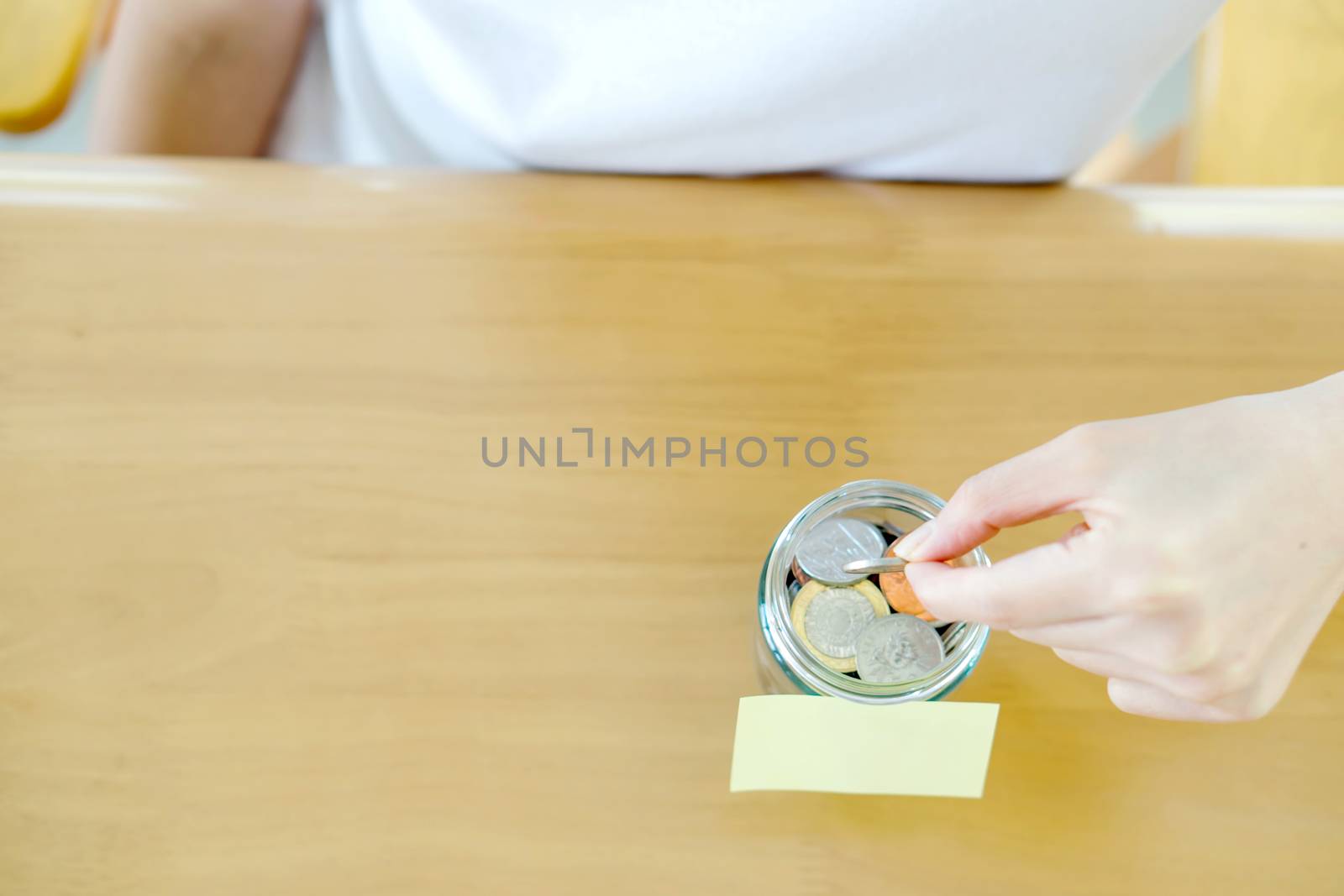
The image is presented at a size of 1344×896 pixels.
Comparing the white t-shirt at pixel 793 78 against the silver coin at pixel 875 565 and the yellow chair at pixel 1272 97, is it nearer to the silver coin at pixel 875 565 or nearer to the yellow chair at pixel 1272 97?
the silver coin at pixel 875 565

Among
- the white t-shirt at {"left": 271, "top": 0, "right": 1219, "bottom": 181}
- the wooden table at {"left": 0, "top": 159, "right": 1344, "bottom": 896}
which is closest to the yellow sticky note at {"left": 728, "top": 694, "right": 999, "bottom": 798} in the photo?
the wooden table at {"left": 0, "top": 159, "right": 1344, "bottom": 896}

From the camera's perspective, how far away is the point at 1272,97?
72 centimetres

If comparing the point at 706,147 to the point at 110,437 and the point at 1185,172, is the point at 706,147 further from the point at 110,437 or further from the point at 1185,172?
the point at 1185,172

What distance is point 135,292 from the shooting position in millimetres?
411

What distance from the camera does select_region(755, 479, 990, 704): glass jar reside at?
351 mm

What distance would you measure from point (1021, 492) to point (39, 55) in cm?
58

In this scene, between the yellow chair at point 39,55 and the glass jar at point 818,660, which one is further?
the yellow chair at point 39,55

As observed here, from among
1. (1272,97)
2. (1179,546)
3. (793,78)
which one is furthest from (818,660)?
(1272,97)

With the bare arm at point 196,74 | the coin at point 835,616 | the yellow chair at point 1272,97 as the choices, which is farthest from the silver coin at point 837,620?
the yellow chair at point 1272,97

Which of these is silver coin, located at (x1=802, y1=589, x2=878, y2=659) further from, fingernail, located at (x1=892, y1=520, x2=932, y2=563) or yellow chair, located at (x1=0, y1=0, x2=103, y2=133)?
yellow chair, located at (x1=0, y1=0, x2=103, y2=133)

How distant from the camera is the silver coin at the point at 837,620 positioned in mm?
361

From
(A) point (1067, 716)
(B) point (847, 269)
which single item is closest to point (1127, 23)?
(B) point (847, 269)

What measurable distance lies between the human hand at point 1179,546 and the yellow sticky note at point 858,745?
0.23 feet

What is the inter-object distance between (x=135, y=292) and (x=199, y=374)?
5 cm
